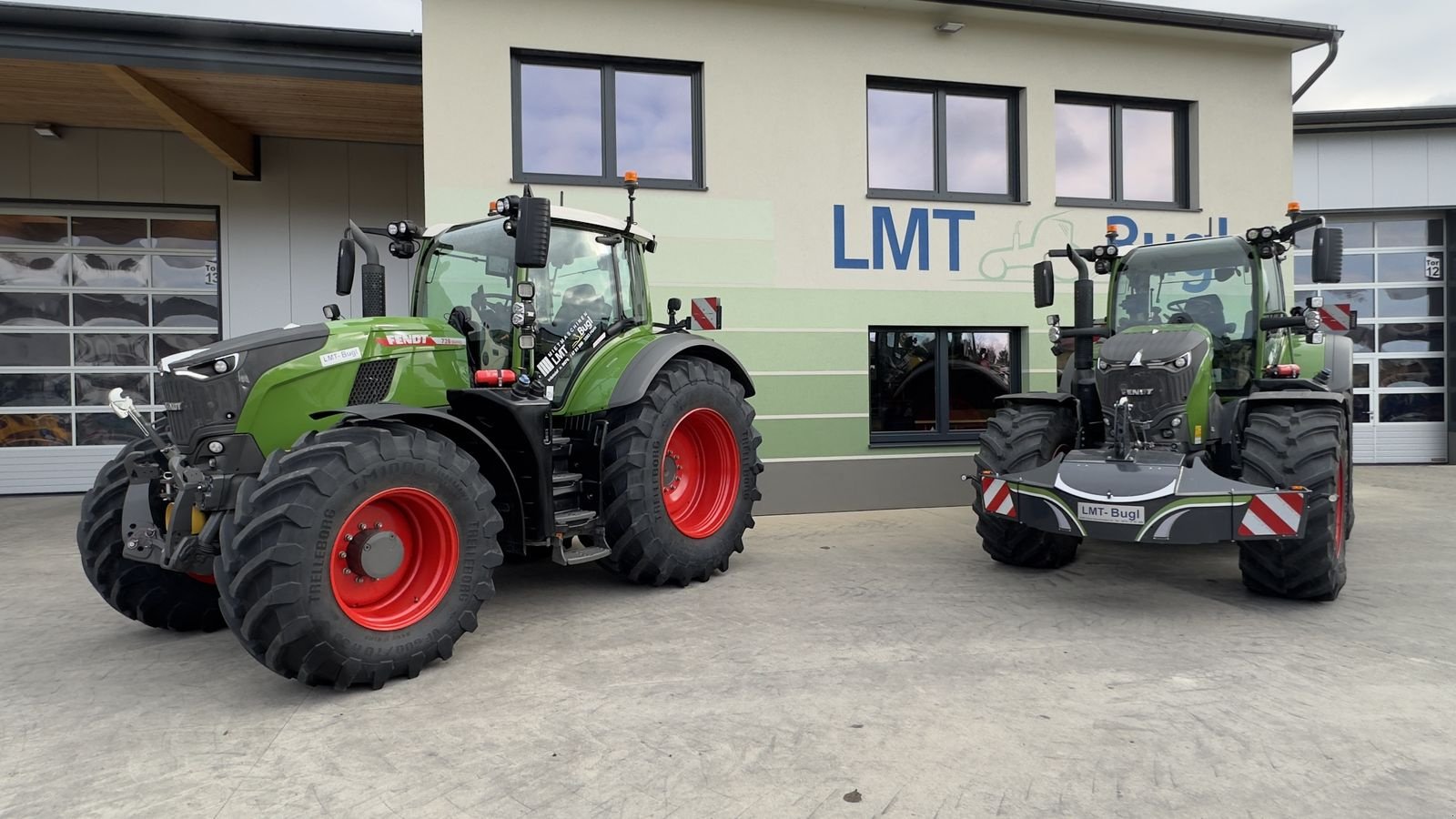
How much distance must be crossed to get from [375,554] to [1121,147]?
27.9 ft

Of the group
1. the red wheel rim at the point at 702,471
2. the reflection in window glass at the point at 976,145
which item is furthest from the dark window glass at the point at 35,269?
the reflection in window glass at the point at 976,145

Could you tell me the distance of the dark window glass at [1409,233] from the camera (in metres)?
12.1

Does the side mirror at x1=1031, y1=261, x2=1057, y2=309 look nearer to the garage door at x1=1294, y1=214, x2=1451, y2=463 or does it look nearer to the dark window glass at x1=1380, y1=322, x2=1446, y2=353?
the garage door at x1=1294, y1=214, x2=1451, y2=463

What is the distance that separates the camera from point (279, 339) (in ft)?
12.9

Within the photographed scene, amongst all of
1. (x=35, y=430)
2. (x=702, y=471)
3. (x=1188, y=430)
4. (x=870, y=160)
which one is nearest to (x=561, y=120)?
(x=870, y=160)

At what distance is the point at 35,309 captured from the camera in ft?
33.7

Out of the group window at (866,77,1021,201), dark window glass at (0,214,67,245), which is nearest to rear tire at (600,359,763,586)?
window at (866,77,1021,201)

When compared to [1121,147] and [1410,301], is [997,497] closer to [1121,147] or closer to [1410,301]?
[1121,147]

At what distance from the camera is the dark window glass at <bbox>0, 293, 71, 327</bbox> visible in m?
10.2

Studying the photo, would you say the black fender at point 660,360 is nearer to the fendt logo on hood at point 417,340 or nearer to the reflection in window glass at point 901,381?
the fendt logo on hood at point 417,340

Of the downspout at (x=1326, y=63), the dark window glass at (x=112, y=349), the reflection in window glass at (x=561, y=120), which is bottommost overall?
the dark window glass at (x=112, y=349)

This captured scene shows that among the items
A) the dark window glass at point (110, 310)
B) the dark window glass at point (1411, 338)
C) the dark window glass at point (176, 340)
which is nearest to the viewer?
the dark window glass at point (110, 310)

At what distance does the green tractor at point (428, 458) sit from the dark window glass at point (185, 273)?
6.86 m

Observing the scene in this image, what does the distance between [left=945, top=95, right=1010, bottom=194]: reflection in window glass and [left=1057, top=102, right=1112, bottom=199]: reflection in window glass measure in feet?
2.01
